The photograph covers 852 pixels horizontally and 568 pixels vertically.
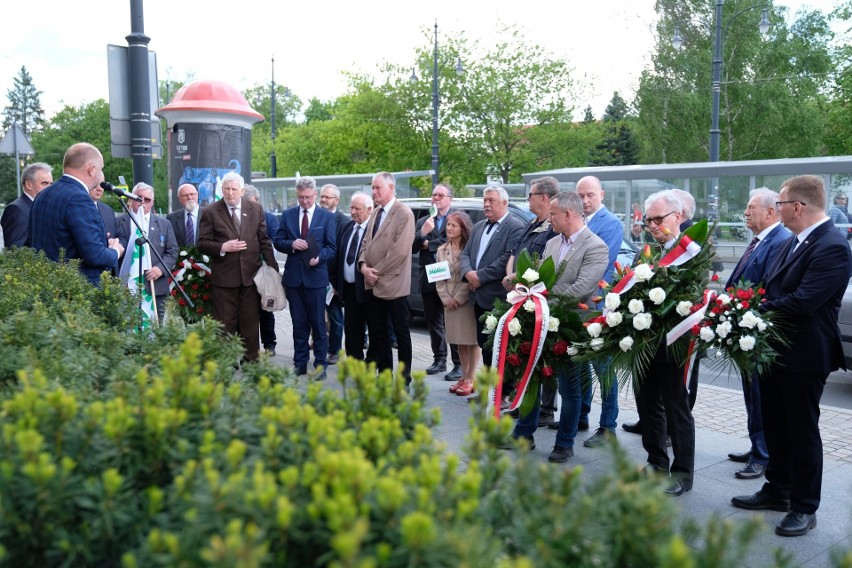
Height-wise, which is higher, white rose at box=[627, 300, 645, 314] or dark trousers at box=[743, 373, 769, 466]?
white rose at box=[627, 300, 645, 314]

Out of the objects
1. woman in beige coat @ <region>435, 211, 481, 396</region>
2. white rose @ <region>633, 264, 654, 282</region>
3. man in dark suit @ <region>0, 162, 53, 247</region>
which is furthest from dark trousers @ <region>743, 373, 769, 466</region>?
man in dark suit @ <region>0, 162, 53, 247</region>

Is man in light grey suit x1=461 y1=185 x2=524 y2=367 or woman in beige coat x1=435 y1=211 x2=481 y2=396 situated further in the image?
woman in beige coat x1=435 y1=211 x2=481 y2=396

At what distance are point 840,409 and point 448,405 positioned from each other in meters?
3.62

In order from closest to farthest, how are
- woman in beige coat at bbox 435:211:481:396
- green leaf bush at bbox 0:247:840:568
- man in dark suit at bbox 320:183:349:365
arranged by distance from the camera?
green leaf bush at bbox 0:247:840:568 < woman in beige coat at bbox 435:211:481:396 < man in dark suit at bbox 320:183:349:365

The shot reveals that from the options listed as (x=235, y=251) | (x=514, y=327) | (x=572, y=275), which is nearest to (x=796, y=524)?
(x=514, y=327)

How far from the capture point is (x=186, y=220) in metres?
9.05

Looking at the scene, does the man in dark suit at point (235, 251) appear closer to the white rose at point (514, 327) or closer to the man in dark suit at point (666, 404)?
the white rose at point (514, 327)

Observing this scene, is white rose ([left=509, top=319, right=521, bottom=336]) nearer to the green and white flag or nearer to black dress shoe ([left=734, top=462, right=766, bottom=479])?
black dress shoe ([left=734, top=462, right=766, bottom=479])

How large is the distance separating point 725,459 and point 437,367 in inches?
144

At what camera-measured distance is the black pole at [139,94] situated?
8.88m

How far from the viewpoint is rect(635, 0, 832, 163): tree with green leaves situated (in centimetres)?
3372

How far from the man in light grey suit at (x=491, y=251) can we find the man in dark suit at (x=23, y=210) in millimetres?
4389

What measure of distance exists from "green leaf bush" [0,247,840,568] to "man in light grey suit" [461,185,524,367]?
15.8ft

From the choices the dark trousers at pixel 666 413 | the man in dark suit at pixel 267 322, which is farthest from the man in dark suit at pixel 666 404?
the man in dark suit at pixel 267 322
